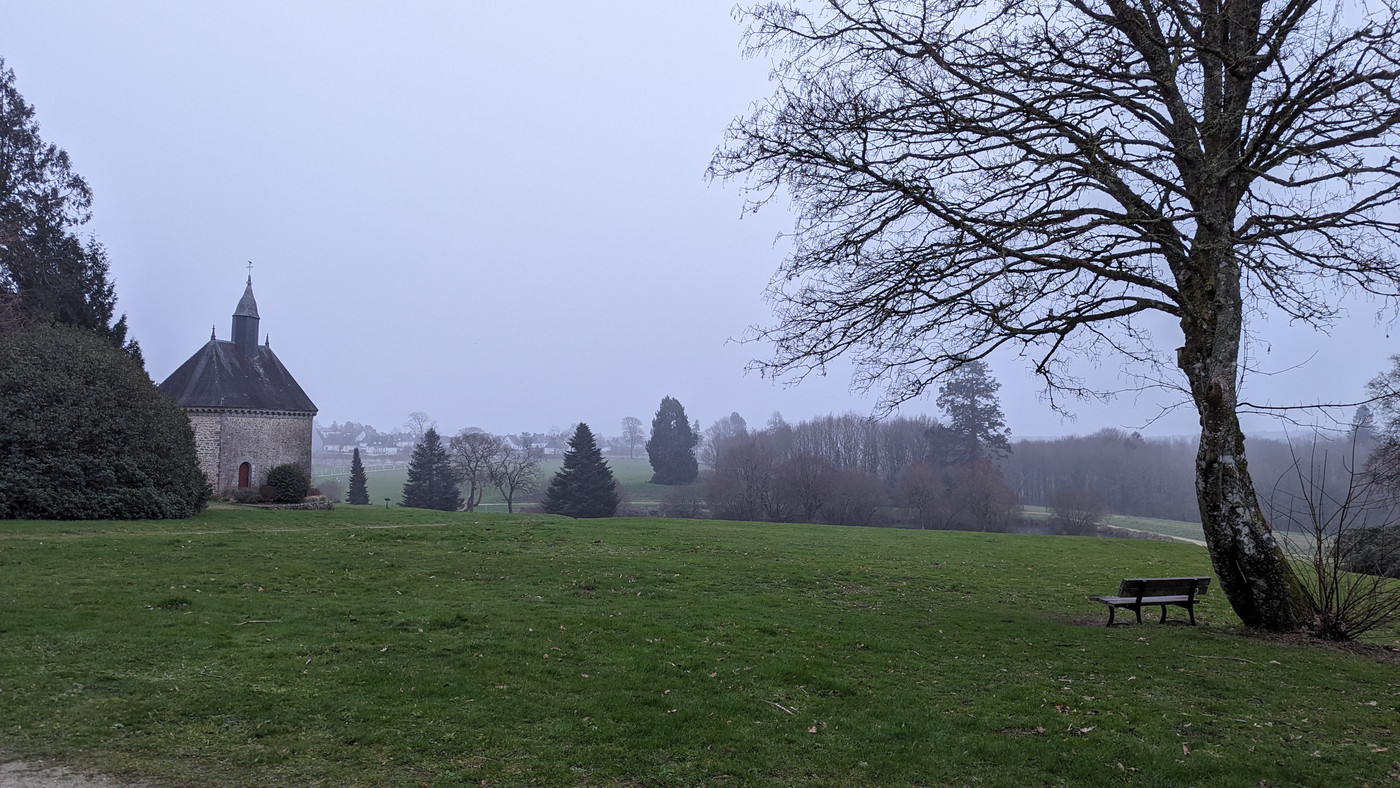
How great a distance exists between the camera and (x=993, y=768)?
480cm

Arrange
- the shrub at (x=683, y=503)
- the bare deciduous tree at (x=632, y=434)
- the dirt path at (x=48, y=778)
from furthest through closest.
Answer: the bare deciduous tree at (x=632, y=434)
the shrub at (x=683, y=503)
the dirt path at (x=48, y=778)

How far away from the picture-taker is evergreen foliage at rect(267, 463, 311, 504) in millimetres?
31422

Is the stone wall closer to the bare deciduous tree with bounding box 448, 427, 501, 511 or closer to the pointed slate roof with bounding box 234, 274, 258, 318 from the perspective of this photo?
the pointed slate roof with bounding box 234, 274, 258, 318

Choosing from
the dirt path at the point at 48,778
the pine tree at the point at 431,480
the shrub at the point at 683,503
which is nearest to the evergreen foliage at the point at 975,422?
the shrub at the point at 683,503

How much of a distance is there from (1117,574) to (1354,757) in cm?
1117

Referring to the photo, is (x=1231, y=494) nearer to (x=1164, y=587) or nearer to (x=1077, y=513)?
(x=1164, y=587)

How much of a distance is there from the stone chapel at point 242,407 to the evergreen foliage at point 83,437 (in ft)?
44.1

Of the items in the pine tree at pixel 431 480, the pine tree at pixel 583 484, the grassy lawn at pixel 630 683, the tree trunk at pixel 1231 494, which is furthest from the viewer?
the pine tree at pixel 431 480

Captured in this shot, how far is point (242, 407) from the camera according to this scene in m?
34.8

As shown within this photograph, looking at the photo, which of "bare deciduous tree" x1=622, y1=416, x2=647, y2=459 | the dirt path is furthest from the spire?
"bare deciduous tree" x1=622, y1=416, x2=647, y2=459

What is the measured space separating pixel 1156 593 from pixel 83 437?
2383 cm

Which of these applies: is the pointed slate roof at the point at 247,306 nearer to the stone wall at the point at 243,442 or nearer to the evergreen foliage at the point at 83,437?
the stone wall at the point at 243,442

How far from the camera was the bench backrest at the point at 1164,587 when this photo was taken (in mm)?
9273

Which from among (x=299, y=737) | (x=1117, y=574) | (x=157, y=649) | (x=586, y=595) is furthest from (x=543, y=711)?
Result: (x=1117, y=574)
